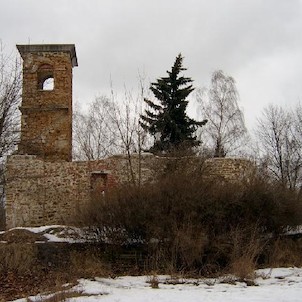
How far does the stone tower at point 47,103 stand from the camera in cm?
1925

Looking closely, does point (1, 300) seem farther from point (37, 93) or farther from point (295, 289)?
point (37, 93)

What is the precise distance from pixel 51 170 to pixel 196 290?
34.5 feet

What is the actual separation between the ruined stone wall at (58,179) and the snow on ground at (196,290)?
289 inches

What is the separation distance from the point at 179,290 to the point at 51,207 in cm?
1004

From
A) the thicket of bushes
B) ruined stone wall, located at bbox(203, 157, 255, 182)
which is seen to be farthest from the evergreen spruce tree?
the thicket of bushes

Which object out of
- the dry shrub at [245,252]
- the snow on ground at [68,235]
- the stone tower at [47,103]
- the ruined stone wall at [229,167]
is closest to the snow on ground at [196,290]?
the dry shrub at [245,252]

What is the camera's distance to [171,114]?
979 inches

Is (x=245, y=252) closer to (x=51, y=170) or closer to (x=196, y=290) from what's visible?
(x=196, y=290)

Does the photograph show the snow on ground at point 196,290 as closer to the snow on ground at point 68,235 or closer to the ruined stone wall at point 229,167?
the snow on ground at point 68,235

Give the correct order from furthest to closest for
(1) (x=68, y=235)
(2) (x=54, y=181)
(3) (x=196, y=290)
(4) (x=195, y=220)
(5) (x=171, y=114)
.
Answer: (5) (x=171, y=114) < (2) (x=54, y=181) < (1) (x=68, y=235) < (4) (x=195, y=220) < (3) (x=196, y=290)

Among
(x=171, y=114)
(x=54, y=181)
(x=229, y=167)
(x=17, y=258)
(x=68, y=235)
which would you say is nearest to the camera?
(x=17, y=258)

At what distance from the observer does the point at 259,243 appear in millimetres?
12500

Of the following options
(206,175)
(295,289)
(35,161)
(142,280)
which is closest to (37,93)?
(35,161)

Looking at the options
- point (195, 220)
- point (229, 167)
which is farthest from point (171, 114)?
point (195, 220)
